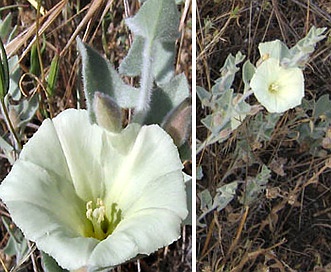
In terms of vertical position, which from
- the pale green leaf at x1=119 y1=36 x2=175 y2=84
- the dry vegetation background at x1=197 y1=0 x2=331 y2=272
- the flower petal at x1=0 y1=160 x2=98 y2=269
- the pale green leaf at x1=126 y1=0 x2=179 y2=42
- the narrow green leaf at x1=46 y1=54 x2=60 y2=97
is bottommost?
the dry vegetation background at x1=197 y1=0 x2=331 y2=272

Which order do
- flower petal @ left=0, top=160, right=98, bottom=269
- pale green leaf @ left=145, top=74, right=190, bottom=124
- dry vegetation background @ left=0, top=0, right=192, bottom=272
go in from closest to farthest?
flower petal @ left=0, top=160, right=98, bottom=269
pale green leaf @ left=145, top=74, right=190, bottom=124
dry vegetation background @ left=0, top=0, right=192, bottom=272

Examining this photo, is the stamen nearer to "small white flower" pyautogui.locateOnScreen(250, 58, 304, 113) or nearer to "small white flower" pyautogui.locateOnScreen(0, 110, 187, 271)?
"small white flower" pyautogui.locateOnScreen(250, 58, 304, 113)

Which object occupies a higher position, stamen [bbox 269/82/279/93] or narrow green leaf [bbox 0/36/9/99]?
narrow green leaf [bbox 0/36/9/99]

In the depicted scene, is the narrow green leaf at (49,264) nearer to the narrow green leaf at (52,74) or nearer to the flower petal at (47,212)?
the flower petal at (47,212)

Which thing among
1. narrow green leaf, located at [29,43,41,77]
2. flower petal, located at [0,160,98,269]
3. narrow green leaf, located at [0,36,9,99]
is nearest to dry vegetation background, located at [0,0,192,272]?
narrow green leaf, located at [29,43,41,77]

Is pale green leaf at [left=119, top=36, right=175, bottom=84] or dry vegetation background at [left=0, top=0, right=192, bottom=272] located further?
dry vegetation background at [left=0, top=0, right=192, bottom=272]

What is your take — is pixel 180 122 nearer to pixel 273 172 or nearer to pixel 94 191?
pixel 94 191

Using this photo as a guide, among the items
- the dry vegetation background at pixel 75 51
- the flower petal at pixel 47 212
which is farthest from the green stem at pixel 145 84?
the dry vegetation background at pixel 75 51
